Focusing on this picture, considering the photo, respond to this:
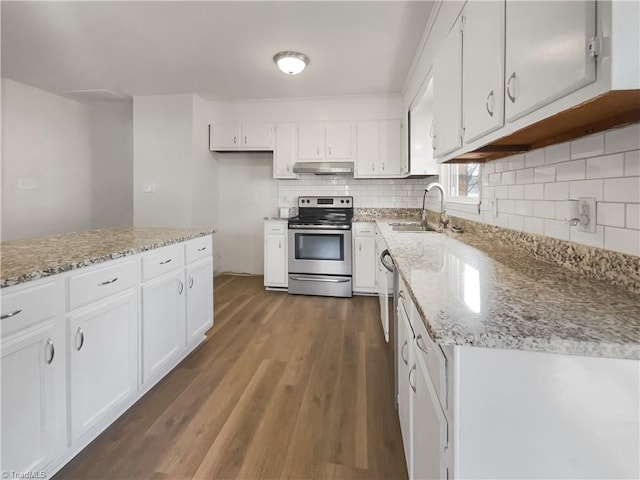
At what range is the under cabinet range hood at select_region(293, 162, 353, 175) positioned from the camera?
408 cm

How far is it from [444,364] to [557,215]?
0.96 meters

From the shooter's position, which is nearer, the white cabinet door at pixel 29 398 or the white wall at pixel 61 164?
the white cabinet door at pixel 29 398

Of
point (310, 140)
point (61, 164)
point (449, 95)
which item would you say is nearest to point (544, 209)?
point (449, 95)

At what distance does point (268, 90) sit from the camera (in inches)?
156

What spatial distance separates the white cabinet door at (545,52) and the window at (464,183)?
1265 millimetres

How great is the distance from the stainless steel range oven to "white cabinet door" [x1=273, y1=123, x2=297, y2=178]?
71 centimetres

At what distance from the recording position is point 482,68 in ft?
4.37

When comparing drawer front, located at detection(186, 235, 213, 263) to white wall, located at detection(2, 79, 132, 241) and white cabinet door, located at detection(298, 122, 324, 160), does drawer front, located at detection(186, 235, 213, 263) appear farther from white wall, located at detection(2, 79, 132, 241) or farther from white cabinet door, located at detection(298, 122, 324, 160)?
white wall, located at detection(2, 79, 132, 241)

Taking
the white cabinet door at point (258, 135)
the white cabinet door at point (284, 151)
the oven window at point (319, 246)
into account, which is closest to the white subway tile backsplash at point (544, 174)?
the oven window at point (319, 246)

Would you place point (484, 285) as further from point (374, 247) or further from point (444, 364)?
point (374, 247)

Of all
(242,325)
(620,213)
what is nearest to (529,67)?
(620,213)

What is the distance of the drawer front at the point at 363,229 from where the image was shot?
12.6 ft

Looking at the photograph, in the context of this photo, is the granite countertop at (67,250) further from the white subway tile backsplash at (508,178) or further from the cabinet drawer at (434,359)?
the white subway tile backsplash at (508,178)

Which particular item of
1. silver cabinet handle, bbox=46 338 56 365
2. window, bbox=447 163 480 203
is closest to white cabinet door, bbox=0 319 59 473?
silver cabinet handle, bbox=46 338 56 365
